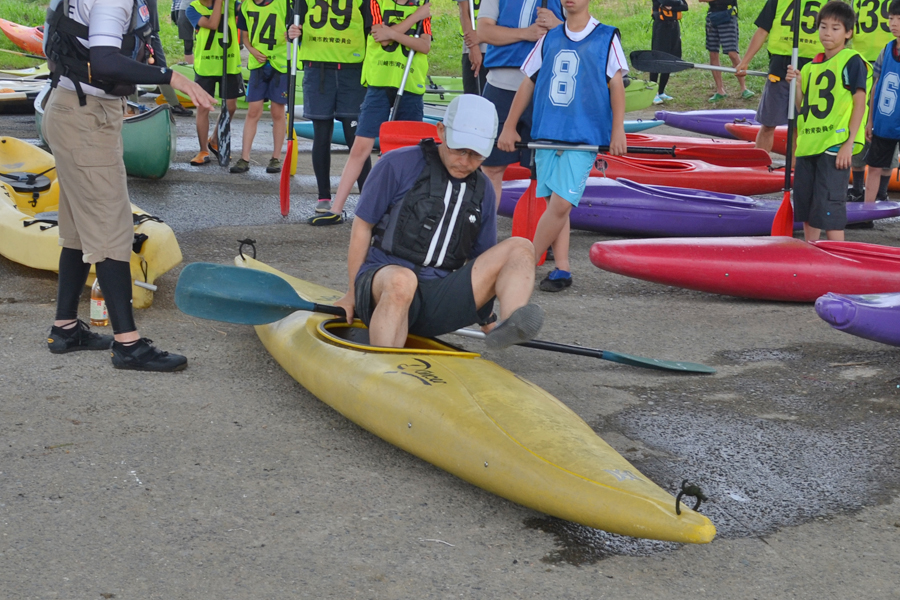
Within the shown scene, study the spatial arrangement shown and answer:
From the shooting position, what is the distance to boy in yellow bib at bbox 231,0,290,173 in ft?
23.5

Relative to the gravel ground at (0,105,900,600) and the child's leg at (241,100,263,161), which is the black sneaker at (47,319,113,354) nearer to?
the gravel ground at (0,105,900,600)

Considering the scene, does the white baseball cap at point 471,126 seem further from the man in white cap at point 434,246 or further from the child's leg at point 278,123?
the child's leg at point 278,123

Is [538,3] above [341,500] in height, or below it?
above

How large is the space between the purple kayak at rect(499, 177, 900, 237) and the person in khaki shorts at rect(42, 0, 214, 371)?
3.44 m

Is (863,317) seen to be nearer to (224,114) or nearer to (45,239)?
(45,239)

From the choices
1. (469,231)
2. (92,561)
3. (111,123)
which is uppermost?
(111,123)

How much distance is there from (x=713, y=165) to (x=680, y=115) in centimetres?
298

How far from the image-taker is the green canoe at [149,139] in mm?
6750

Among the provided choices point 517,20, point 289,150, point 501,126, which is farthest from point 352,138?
point 517,20

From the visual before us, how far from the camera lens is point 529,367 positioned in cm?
381

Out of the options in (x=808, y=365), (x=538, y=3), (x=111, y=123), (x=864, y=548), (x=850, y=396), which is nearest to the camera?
(x=864, y=548)

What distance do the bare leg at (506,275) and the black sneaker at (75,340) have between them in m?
1.49

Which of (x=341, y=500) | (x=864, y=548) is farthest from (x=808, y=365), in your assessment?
(x=341, y=500)

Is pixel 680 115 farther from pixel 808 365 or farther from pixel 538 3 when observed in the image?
pixel 808 365
